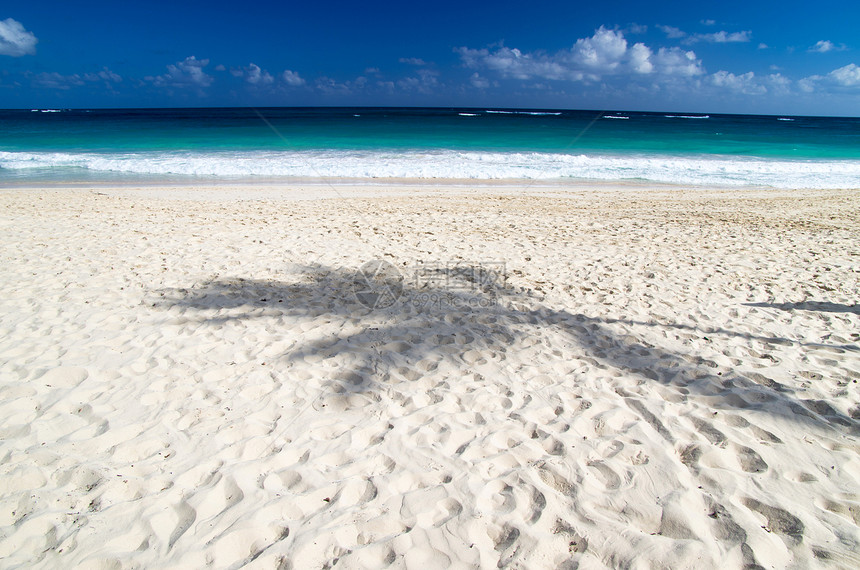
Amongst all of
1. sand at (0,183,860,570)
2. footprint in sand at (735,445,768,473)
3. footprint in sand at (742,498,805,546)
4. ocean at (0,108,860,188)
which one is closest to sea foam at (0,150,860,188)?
ocean at (0,108,860,188)

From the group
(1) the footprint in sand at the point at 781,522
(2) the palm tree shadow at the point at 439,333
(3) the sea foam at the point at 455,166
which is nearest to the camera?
(1) the footprint in sand at the point at 781,522

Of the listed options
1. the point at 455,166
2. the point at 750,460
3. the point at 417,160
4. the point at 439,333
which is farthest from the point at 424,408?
the point at 417,160

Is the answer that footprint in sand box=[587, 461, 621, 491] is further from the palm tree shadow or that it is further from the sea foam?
the sea foam

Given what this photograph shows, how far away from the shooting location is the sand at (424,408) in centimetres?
213

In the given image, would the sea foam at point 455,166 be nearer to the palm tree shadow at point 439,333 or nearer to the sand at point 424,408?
the sand at point 424,408

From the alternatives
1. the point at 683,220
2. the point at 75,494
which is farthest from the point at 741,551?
the point at 683,220

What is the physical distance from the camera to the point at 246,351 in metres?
3.83

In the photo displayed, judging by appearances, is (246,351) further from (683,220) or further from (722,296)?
(683,220)

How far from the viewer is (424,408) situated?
123 inches

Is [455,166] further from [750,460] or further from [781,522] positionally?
[781,522]

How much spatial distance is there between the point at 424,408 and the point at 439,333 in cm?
121

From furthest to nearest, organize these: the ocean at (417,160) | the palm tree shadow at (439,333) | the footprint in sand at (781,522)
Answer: the ocean at (417,160) → the palm tree shadow at (439,333) → the footprint in sand at (781,522)

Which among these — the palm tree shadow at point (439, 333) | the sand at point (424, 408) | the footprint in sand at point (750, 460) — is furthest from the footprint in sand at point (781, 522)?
the palm tree shadow at point (439, 333)

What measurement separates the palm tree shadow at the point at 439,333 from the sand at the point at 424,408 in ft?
0.10
